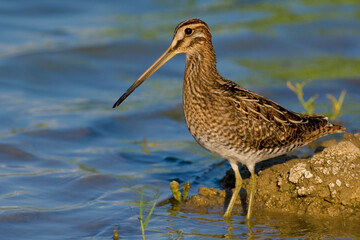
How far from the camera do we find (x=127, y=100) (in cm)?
1108

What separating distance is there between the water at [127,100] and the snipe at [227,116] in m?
0.72

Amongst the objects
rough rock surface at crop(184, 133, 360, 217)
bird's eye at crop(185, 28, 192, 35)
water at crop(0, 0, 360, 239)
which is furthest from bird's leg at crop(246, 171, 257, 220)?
bird's eye at crop(185, 28, 192, 35)

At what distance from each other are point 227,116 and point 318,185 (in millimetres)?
1129

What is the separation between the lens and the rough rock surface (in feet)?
21.8

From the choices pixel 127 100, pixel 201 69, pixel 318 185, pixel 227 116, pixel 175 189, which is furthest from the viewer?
pixel 127 100

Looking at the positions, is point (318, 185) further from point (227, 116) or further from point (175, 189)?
point (175, 189)

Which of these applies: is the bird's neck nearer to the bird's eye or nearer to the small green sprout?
the bird's eye

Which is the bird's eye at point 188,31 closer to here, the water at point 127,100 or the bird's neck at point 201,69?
the bird's neck at point 201,69

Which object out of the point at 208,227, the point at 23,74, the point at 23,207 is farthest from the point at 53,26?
the point at 208,227

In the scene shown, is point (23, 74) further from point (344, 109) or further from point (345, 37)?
point (345, 37)

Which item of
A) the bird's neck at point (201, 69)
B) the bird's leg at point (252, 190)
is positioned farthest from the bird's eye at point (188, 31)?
the bird's leg at point (252, 190)

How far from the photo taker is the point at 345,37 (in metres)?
13.8

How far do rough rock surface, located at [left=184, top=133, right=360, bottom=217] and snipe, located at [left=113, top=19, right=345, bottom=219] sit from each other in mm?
244

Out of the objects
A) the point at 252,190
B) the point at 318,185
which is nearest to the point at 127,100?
the point at 252,190
